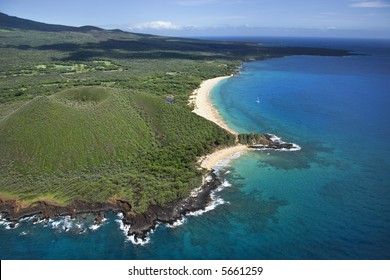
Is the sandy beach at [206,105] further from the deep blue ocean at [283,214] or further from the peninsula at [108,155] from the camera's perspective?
the deep blue ocean at [283,214]

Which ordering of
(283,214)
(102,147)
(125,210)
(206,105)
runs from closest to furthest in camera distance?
(125,210) < (283,214) < (102,147) < (206,105)

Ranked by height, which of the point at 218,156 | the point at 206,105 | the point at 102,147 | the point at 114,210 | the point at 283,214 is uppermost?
the point at 206,105

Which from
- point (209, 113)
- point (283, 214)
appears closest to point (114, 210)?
point (283, 214)

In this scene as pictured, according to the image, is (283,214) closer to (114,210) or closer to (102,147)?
(114,210)

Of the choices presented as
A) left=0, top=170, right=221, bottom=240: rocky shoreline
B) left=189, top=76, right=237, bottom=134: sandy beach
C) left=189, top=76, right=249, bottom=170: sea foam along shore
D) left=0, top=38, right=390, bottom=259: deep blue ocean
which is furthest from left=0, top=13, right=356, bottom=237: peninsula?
left=0, top=38, right=390, bottom=259: deep blue ocean

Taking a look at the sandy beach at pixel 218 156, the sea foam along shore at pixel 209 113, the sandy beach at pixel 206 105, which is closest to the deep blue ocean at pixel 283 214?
the sandy beach at pixel 218 156

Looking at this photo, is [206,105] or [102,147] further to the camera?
[206,105]

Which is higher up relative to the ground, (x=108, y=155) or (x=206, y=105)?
(x=206, y=105)

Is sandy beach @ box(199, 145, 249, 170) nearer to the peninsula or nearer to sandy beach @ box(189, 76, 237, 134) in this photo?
the peninsula
